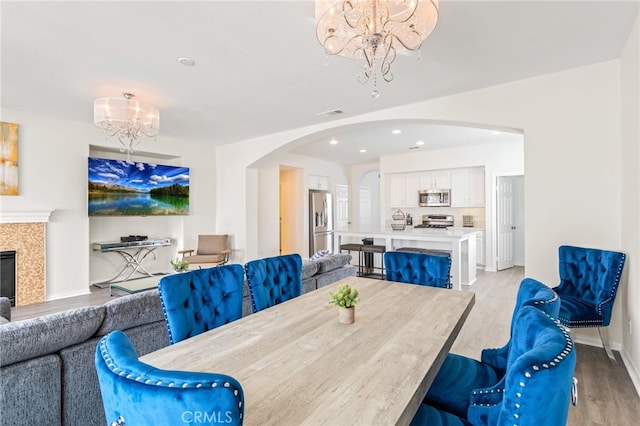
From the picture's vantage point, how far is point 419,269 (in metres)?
2.65

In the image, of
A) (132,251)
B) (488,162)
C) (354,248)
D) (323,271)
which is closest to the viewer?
(323,271)

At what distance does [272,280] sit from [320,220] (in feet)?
20.4

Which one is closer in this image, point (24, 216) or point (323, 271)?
point (323, 271)

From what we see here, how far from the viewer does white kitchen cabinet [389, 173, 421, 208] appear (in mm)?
7957

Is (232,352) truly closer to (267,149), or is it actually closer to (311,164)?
(267,149)

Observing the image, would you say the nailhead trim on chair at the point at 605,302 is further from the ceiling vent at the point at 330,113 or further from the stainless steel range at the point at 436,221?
the stainless steel range at the point at 436,221

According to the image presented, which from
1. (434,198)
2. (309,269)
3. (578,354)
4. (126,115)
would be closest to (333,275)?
(309,269)

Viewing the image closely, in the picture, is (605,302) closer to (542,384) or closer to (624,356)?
(624,356)

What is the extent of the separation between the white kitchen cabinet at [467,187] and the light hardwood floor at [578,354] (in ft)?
7.77

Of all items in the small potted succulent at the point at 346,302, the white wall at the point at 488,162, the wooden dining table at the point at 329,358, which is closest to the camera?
the wooden dining table at the point at 329,358

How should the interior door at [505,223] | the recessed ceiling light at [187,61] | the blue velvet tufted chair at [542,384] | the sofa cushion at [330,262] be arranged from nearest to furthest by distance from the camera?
the blue velvet tufted chair at [542,384] < the recessed ceiling light at [187,61] < the sofa cushion at [330,262] < the interior door at [505,223]

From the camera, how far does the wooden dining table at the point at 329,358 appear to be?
92 centimetres

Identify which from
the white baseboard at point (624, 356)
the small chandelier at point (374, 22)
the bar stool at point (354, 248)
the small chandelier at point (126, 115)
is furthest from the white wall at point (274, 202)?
the white baseboard at point (624, 356)

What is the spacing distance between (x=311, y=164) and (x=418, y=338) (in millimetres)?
7247
